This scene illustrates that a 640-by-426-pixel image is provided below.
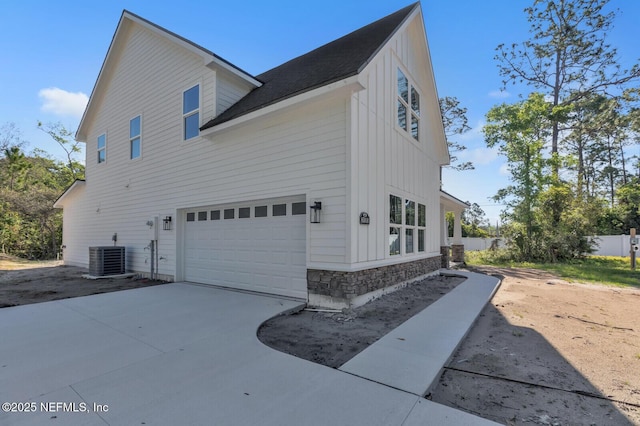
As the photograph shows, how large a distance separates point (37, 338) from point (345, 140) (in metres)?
5.43

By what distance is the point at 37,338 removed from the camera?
4.04 meters

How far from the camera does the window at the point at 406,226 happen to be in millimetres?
7243

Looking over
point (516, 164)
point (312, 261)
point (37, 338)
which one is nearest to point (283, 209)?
point (312, 261)

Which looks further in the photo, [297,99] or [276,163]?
[276,163]

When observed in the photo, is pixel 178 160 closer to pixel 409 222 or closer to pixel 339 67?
pixel 339 67

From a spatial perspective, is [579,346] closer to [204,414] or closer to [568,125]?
[204,414]

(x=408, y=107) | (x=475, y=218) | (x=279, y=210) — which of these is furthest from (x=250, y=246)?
(x=475, y=218)

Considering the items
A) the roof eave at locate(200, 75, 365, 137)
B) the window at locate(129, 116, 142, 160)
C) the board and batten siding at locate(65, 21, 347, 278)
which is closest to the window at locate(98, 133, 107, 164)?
the board and batten siding at locate(65, 21, 347, 278)

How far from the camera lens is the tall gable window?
26.6 feet

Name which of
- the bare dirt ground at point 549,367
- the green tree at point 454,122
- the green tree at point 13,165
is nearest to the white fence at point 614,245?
the green tree at point 454,122

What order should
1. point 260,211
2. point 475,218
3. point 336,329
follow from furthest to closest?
point 475,218 < point 260,211 < point 336,329

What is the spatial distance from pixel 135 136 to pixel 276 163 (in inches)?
267

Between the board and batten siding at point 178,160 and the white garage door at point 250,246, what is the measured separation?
1.12ft

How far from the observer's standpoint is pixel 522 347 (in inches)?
165
